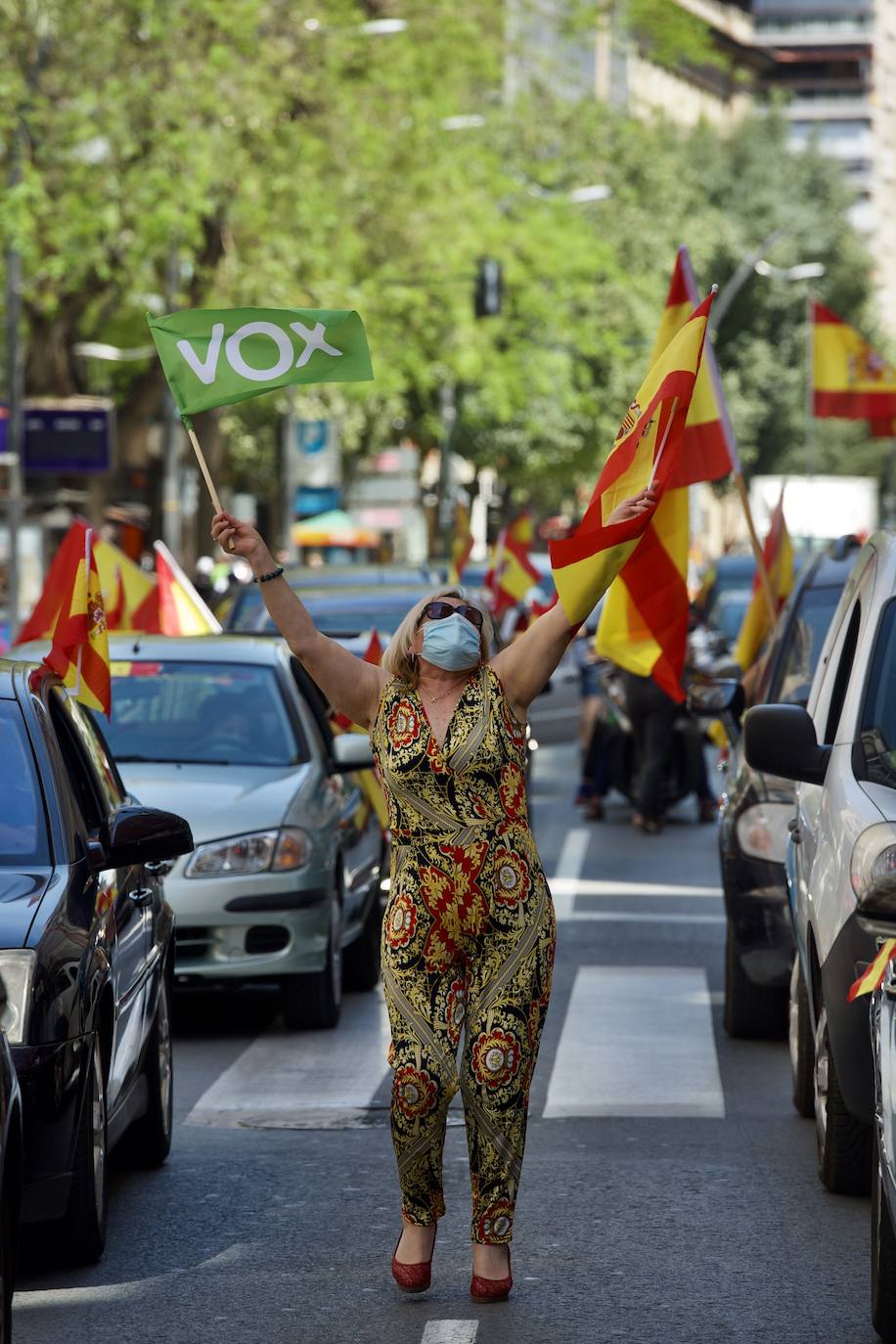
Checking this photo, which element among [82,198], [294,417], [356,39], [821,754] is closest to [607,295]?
[294,417]

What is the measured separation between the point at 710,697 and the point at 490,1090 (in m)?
6.54

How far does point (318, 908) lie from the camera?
34.0 feet

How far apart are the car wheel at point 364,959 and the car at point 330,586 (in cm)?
413

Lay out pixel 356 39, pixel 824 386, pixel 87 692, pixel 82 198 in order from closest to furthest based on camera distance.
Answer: pixel 87 692, pixel 824 386, pixel 82 198, pixel 356 39

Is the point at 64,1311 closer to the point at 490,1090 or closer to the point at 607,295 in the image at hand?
the point at 490,1090

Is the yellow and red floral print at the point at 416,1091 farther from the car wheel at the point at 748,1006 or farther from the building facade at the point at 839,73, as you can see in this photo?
the building facade at the point at 839,73

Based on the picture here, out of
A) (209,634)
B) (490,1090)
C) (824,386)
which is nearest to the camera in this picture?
(490,1090)

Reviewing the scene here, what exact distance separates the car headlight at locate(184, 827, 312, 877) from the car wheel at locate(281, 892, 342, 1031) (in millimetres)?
292

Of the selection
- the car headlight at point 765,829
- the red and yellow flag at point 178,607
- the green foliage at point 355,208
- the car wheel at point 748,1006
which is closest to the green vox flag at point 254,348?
the car headlight at point 765,829

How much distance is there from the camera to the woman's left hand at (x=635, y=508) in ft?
20.4

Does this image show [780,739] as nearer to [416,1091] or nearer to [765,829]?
[416,1091]

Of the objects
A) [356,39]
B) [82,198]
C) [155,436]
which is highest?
[356,39]

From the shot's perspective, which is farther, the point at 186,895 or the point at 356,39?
the point at 356,39

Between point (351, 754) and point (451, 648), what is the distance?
15.4 feet
